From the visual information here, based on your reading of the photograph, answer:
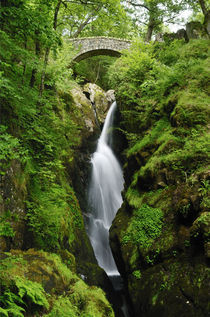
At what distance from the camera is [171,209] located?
5332 mm

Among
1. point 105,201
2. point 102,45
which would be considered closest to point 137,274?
point 105,201

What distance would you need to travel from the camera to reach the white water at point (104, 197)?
362 inches

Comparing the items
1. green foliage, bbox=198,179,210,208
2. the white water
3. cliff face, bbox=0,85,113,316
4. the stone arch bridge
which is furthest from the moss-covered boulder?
the stone arch bridge

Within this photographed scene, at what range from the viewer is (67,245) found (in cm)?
589

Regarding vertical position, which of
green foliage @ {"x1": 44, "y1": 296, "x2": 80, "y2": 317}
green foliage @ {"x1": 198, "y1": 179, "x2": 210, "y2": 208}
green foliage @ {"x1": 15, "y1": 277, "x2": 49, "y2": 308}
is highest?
green foliage @ {"x1": 198, "y1": 179, "x2": 210, "y2": 208}

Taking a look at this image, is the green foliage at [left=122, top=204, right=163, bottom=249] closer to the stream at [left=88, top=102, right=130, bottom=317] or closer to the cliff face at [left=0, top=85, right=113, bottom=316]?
the cliff face at [left=0, top=85, right=113, bottom=316]

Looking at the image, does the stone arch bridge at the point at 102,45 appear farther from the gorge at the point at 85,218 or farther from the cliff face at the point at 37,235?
the cliff face at the point at 37,235

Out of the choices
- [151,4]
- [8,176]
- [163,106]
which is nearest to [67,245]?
[8,176]

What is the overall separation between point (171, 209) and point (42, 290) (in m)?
3.35

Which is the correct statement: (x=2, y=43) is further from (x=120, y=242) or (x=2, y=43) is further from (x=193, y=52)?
(x=193, y=52)

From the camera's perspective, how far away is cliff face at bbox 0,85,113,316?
293 cm

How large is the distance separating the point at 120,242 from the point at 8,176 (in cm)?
363

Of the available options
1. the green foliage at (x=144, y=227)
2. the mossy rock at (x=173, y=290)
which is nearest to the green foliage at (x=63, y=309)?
the mossy rock at (x=173, y=290)

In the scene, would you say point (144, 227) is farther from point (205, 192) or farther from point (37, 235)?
point (37, 235)
